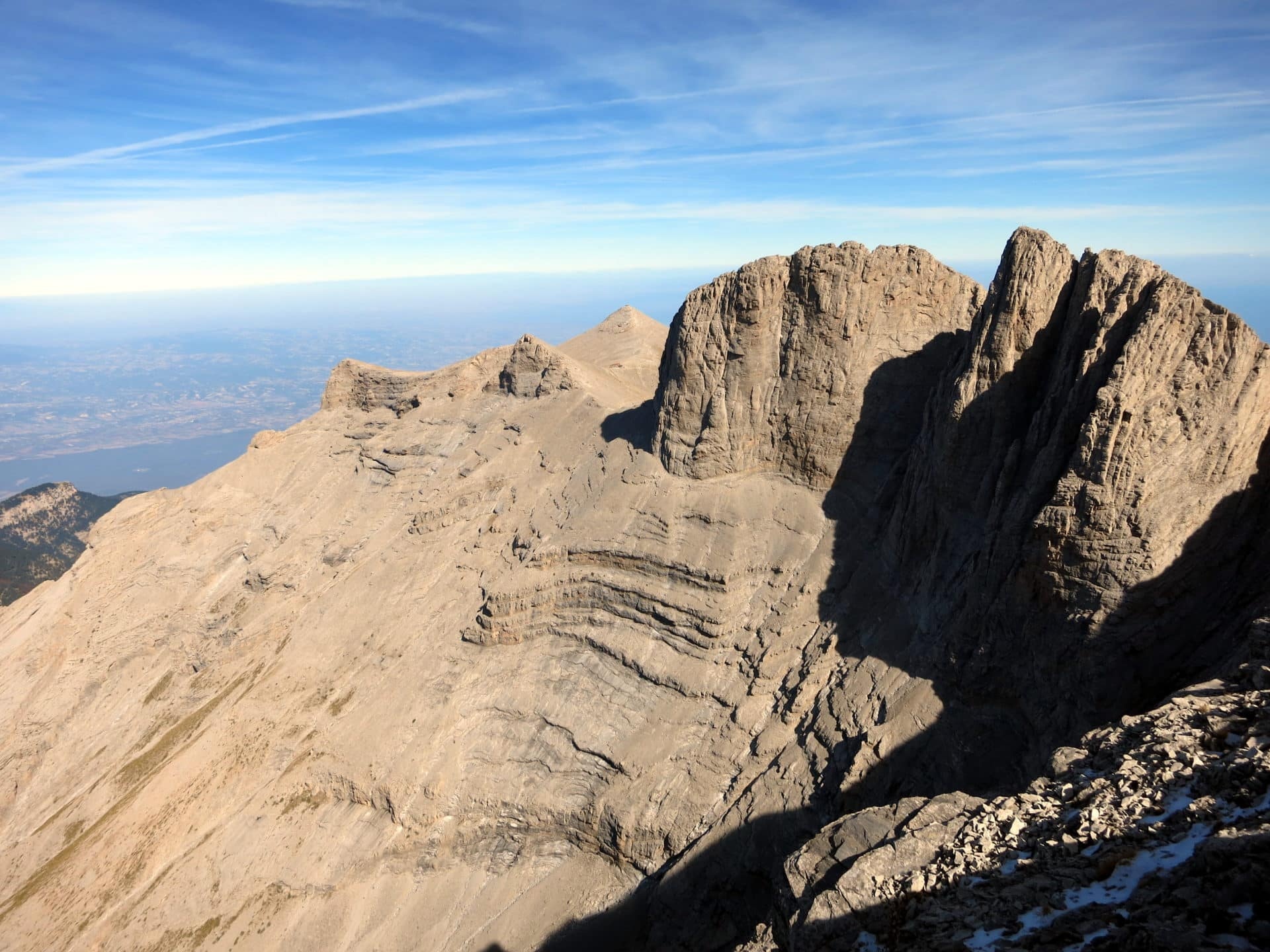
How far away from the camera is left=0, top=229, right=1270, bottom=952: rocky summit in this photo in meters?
13.0

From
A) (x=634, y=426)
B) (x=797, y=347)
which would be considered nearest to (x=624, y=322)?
(x=634, y=426)

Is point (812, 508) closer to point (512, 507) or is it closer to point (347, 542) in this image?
point (512, 507)

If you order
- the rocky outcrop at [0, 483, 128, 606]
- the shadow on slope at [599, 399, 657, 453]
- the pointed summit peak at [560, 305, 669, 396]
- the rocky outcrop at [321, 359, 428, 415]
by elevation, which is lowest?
the rocky outcrop at [0, 483, 128, 606]

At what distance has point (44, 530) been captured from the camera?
388 feet

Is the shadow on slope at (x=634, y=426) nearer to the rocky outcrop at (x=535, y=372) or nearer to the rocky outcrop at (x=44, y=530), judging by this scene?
the rocky outcrop at (x=535, y=372)

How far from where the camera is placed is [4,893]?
112 feet

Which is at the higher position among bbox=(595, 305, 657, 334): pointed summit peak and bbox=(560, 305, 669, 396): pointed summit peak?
bbox=(595, 305, 657, 334): pointed summit peak

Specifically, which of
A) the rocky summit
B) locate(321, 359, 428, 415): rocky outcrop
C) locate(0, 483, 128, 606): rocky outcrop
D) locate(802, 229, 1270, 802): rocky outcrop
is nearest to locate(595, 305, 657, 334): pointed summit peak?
the rocky summit

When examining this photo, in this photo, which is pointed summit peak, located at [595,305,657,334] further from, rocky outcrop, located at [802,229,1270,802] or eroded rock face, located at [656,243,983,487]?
rocky outcrop, located at [802,229,1270,802]

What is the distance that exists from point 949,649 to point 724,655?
9468mm

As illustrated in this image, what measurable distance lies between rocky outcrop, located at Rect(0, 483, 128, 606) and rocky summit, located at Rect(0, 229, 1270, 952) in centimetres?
6133

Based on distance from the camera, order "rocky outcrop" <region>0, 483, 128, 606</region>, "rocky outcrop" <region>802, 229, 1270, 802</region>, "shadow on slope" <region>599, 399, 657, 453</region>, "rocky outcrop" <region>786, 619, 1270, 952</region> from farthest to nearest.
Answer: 1. "rocky outcrop" <region>0, 483, 128, 606</region>
2. "shadow on slope" <region>599, 399, 657, 453</region>
3. "rocky outcrop" <region>802, 229, 1270, 802</region>
4. "rocky outcrop" <region>786, 619, 1270, 952</region>

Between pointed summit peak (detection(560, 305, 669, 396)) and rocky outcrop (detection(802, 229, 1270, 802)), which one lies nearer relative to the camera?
rocky outcrop (detection(802, 229, 1270, 802))

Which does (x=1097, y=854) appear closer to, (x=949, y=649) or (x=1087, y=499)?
(x=1087, y=499)
